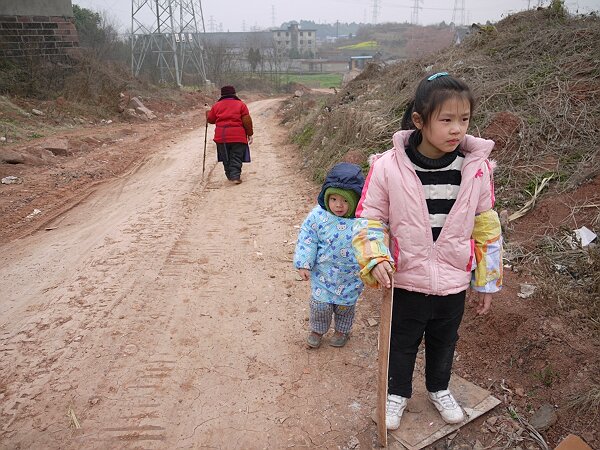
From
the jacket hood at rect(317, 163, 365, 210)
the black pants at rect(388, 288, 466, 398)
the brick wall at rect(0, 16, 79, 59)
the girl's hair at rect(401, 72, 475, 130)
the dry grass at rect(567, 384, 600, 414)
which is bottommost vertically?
the dry grass at rect(567, 384, 600, 414)

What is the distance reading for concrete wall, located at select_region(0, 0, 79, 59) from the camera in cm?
1506

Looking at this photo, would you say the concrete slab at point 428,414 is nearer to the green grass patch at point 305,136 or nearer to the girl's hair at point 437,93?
the girl's hair at point 437,93

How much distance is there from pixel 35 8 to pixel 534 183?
17.1 meters

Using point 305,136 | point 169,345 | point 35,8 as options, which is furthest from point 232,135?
point 35,8

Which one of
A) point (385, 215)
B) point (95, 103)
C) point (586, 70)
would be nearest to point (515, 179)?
point (586, 70)

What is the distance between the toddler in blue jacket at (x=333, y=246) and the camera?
9.80ft

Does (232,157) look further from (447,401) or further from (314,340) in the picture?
(447,401)

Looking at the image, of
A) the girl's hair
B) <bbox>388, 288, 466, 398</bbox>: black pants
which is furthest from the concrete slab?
the girl's hair

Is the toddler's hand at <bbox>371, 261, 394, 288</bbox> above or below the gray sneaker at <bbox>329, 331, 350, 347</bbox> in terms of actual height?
above

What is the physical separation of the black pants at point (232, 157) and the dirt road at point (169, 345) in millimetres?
2248

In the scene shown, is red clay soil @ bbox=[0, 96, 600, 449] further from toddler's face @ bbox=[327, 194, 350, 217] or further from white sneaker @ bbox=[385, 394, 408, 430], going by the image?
toddler's face @ bbox=[327, 194, 350, 217]

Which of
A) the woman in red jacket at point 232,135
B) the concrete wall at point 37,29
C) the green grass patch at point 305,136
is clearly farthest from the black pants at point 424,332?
the concrete wall at point 37,29

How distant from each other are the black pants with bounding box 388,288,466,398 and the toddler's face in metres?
0.80

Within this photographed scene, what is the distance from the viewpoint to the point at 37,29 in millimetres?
15930
